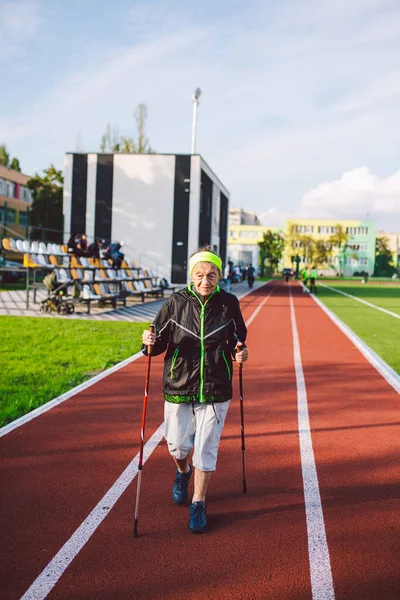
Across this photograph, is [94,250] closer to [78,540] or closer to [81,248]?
[81,248]

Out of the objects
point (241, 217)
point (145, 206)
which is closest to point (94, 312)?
point (145, 206)

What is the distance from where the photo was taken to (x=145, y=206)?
3388cm

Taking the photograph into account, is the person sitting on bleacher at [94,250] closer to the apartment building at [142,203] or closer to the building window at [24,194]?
the apartment building at [142,203]

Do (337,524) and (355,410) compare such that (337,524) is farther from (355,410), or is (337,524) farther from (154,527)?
(355,410)

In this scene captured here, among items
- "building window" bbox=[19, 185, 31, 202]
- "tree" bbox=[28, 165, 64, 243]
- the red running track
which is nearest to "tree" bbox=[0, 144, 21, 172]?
"building window" bbox=[19, 185, 31, 202]

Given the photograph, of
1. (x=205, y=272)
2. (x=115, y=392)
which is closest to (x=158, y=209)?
(x=115, y=392)

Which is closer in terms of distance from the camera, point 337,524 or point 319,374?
point 337,524

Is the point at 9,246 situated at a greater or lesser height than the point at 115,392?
greater

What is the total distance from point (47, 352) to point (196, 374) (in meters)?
6.93

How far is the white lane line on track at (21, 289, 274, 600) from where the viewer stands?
3.12 meters

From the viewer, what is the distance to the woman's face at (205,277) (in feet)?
13.1

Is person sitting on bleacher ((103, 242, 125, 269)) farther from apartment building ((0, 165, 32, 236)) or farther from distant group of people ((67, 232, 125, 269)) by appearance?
apartment building ((0, 165, 32, 236))

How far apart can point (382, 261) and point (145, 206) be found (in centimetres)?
10168

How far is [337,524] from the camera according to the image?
13.0ft
